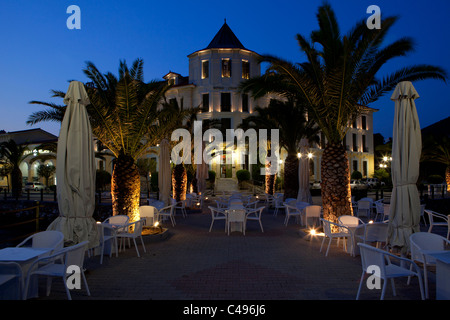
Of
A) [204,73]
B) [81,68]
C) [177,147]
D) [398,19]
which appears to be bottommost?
[177,147]

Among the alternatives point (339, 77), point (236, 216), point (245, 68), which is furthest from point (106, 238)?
point (245, 68)

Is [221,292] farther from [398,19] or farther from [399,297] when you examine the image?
[398,19]

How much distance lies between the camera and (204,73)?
3491cm

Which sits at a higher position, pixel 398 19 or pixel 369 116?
pixel 369 116

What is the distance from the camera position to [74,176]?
17.3 ft

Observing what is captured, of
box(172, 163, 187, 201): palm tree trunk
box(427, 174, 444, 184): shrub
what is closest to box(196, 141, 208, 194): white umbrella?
box(172, 163, 187, 201): palm tree trunk

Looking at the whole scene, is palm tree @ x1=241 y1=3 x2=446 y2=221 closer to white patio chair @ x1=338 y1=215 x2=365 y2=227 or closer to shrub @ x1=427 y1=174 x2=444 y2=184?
white patio chair @ x1=338 y1=215 x2=365 y2=227

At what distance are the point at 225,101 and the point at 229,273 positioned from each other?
3048 centimetres

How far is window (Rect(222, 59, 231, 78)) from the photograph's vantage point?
34.2m

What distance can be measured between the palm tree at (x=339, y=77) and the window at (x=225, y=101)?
83.3ft

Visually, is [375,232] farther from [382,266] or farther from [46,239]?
[46,239]

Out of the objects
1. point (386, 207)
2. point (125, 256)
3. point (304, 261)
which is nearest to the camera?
point (304, 261)

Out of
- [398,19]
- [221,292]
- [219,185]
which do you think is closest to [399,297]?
[221,292]

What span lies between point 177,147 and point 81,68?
920 cm
